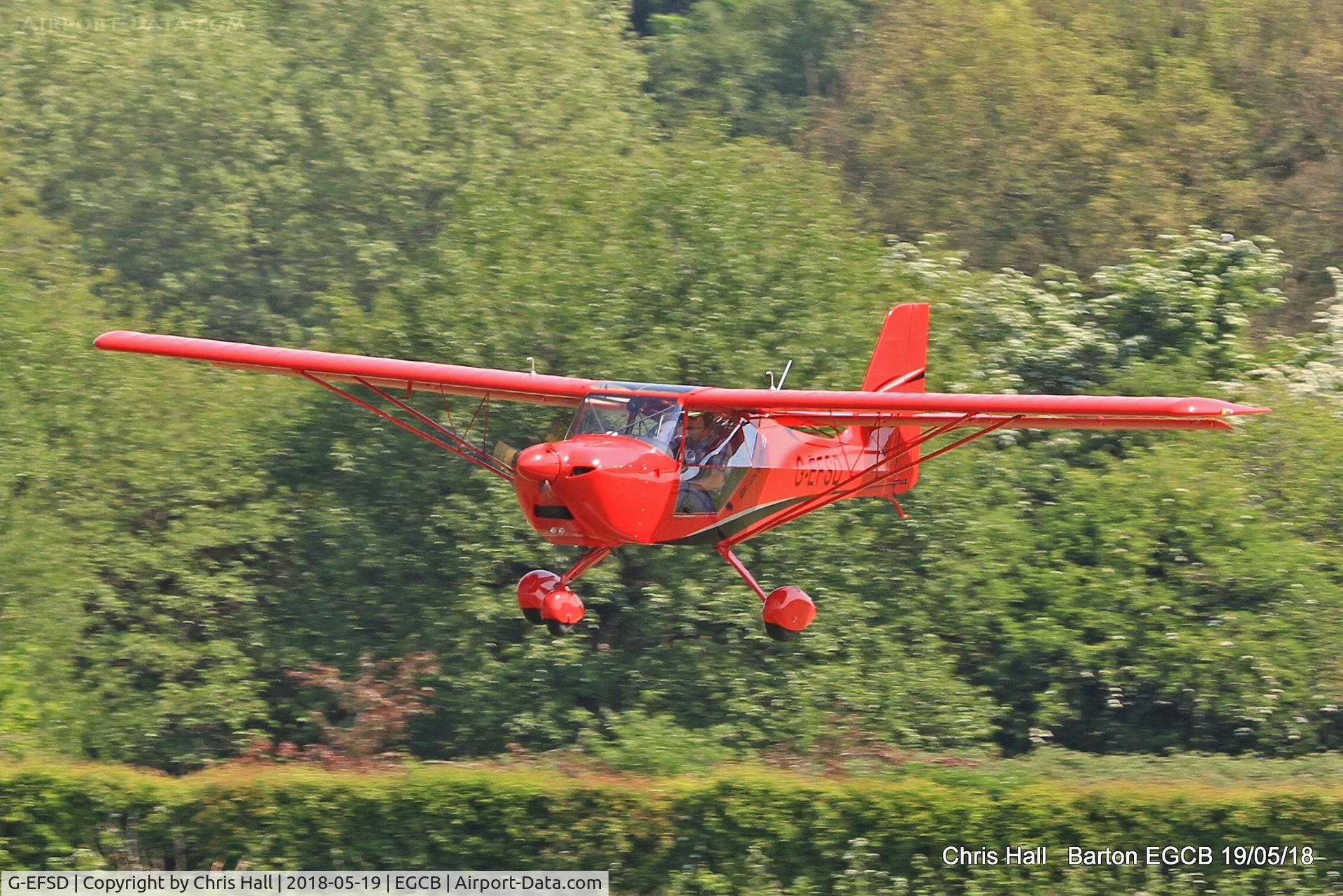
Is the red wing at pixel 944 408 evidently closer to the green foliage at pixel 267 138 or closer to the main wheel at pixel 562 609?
the main wheel at pixel 562 609

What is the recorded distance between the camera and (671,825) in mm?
16312

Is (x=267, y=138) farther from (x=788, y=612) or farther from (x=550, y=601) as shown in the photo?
(x=550, y=601)

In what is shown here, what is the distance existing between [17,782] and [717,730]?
938cm

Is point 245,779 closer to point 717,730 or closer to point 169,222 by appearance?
point 717,730

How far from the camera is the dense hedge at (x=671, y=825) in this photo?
16047 mm

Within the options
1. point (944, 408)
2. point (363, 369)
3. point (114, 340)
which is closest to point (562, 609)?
point (363, 369)

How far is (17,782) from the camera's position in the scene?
677 inches

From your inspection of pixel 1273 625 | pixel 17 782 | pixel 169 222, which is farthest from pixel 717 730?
pixel 169 222

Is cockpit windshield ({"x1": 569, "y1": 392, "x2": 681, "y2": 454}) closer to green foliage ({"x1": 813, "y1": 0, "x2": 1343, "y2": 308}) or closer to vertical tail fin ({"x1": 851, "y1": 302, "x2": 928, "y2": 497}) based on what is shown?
vertical tail fin ({"x1": 851, "y1": 302, "x2": 928, "y2": 497})

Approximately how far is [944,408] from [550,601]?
4055 millimetres

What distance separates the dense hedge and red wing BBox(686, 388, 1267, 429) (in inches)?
145

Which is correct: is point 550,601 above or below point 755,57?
above

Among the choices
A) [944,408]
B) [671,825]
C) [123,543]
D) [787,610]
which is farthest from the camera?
[123,543]

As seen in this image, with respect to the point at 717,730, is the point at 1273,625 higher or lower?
higher
